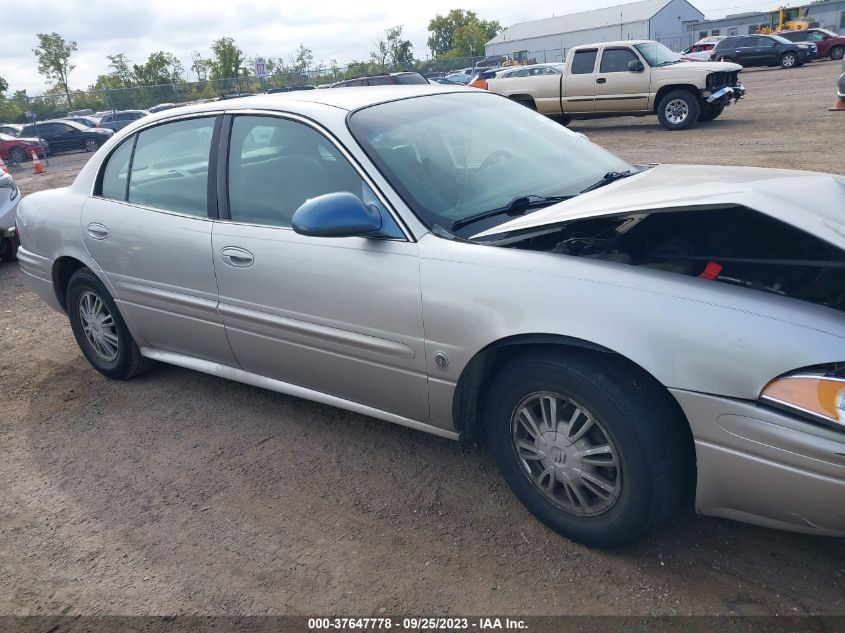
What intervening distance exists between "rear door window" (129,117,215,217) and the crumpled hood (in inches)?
66.1

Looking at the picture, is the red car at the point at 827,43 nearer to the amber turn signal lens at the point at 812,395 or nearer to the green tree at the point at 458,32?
the amber turn signal lens at the point at 812,395

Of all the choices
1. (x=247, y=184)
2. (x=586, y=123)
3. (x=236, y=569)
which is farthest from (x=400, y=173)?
(x=586, y=123)

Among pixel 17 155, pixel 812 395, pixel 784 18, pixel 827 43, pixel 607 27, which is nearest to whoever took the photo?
pixel 812 395

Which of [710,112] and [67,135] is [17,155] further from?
[710,112]

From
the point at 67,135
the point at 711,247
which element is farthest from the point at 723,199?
the point at 67,135

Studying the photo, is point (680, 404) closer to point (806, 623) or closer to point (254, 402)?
point (806, 623)

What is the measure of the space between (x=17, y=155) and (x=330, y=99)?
25868 millimetres

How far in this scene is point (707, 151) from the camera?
37.0 ft

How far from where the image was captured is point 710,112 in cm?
1463

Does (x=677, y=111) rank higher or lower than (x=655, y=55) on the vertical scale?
lower

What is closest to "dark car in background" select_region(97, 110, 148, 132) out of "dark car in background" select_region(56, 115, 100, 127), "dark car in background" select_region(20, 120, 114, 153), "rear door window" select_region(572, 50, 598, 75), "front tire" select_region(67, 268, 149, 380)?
"dark car in background" select_region(56, 115, 100, 127)

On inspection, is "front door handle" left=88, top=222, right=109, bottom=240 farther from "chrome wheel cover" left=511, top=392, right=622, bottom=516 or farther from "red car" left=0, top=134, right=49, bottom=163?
"red car" left=0, top=134, right=49, bottom=163

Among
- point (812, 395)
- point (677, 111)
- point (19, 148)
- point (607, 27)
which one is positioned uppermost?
point (607, 27)

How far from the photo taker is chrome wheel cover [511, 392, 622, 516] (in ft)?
8.14
